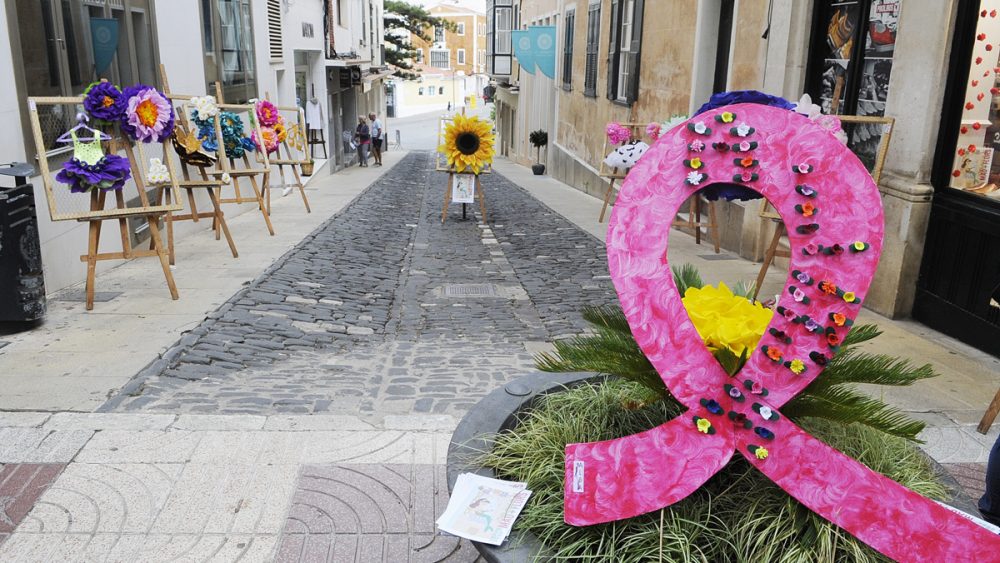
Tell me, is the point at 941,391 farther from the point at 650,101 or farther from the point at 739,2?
the point at 650,101

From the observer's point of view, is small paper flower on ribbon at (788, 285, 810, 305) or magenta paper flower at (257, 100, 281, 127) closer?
small paper flower on ribbon at (788, 285, 810, 305)

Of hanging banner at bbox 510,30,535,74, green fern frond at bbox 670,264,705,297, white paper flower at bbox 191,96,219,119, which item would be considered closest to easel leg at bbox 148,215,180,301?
white paper flower at bbox 191,96,219,119

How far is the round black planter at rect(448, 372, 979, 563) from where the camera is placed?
2.25 meters

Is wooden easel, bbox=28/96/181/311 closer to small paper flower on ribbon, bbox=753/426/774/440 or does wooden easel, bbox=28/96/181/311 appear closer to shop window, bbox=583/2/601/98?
small paper flower on ribbon, bbox=753/426/774/440

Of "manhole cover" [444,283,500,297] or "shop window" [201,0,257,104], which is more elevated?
"shop window" [201,0,257,104]

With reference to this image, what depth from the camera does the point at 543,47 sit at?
75.7 ft

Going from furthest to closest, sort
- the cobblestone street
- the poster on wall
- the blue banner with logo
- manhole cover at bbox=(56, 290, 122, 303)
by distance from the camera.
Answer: the poster on wall, the blue banner with logo, manhole cover at bbox=(56, 290, 122, 303), the cobblestone street

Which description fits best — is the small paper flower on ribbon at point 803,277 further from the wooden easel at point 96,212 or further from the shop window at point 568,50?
the shop window at point 568,50

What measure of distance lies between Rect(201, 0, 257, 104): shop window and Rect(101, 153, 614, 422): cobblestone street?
11.2 ft

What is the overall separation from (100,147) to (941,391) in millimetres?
6380

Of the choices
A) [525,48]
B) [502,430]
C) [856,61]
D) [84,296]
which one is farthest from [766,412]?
[525,48]

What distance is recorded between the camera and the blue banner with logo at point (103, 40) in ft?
27.3

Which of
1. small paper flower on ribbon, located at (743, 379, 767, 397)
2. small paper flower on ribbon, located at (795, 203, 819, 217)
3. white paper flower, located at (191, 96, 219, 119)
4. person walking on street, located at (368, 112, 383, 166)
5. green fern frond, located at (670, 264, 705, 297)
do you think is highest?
small paper flower on ribbon, located at (795, 203, 819, 217)

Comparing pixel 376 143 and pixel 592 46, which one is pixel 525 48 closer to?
pixel 592 46
